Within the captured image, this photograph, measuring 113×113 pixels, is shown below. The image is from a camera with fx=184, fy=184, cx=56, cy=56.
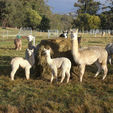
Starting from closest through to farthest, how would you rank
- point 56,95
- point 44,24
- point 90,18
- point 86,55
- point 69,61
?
point 56,95 < point 69,61 < point 86,55 < point 90,18 < point 44,24

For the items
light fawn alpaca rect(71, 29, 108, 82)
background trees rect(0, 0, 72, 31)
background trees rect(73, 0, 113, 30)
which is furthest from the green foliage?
light fawn alpaca rect(71, 29, 108, 82)

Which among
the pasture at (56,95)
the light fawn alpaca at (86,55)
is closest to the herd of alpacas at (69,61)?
the light fawn alpaca at (86,55)

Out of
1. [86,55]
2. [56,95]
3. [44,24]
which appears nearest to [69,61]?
[86,55]

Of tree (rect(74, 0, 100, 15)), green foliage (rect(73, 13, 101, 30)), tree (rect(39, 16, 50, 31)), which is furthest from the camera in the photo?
tree (rect(39, 16, 50, 31))

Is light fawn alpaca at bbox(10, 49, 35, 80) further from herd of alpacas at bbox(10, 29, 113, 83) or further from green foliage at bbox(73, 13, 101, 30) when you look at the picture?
green foliage at bbox(73, 13, 101, 30)

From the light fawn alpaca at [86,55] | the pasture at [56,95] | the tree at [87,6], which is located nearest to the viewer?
the pasture at [56,95]

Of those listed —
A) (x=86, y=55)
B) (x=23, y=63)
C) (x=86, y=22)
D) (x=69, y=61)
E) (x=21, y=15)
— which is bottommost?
(x=23, y=63)

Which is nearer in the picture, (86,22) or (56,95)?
(56,95)

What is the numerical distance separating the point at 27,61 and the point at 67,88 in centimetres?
195

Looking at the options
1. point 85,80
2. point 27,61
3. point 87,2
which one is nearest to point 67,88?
point 85,80

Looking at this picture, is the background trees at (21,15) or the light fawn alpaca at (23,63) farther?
the background trees at (21,15)

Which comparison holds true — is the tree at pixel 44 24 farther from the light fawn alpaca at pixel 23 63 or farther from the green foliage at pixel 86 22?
the light fawn alpaca at pixel 23 63

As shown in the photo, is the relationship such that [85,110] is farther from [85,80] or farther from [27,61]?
[27,61]

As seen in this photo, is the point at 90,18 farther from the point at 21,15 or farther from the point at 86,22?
the point at 21,15
